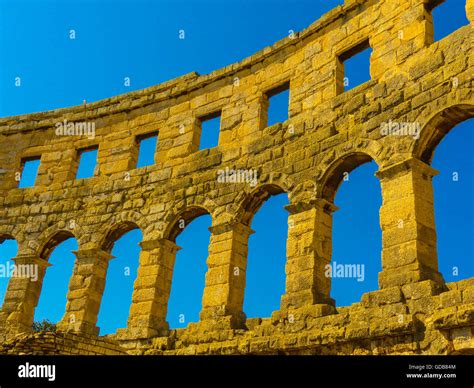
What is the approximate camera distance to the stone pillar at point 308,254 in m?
10.4

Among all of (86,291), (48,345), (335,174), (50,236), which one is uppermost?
(335,174)

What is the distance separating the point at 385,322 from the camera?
8727mm

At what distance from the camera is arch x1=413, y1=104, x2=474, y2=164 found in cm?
976

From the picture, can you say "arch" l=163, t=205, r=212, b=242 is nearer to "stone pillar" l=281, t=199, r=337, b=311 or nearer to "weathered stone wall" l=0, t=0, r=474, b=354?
"weathered stone wall" l=0, t=0, r=474, b=354

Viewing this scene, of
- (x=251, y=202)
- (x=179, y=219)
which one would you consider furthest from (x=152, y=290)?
(x=251, y=202)

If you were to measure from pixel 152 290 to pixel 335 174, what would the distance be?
4.67m

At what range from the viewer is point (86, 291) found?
45.3 feet

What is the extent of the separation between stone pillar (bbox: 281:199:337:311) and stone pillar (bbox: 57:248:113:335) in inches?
205

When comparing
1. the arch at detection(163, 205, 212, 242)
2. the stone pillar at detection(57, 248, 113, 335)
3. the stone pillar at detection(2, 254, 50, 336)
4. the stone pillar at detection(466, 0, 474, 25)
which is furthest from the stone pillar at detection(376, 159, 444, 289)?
the stone pillar at detection(2, 254, 50, 336)

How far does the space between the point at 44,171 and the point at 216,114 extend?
544 cm

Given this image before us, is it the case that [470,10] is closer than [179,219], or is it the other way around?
[470,10]

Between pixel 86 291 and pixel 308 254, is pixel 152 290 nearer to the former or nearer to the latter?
pixel 86 291

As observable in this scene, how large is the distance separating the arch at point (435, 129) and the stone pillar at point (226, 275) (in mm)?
4087

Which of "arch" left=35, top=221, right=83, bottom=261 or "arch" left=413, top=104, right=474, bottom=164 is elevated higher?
"arch" left=413, top=104, right=474, bottom=164
